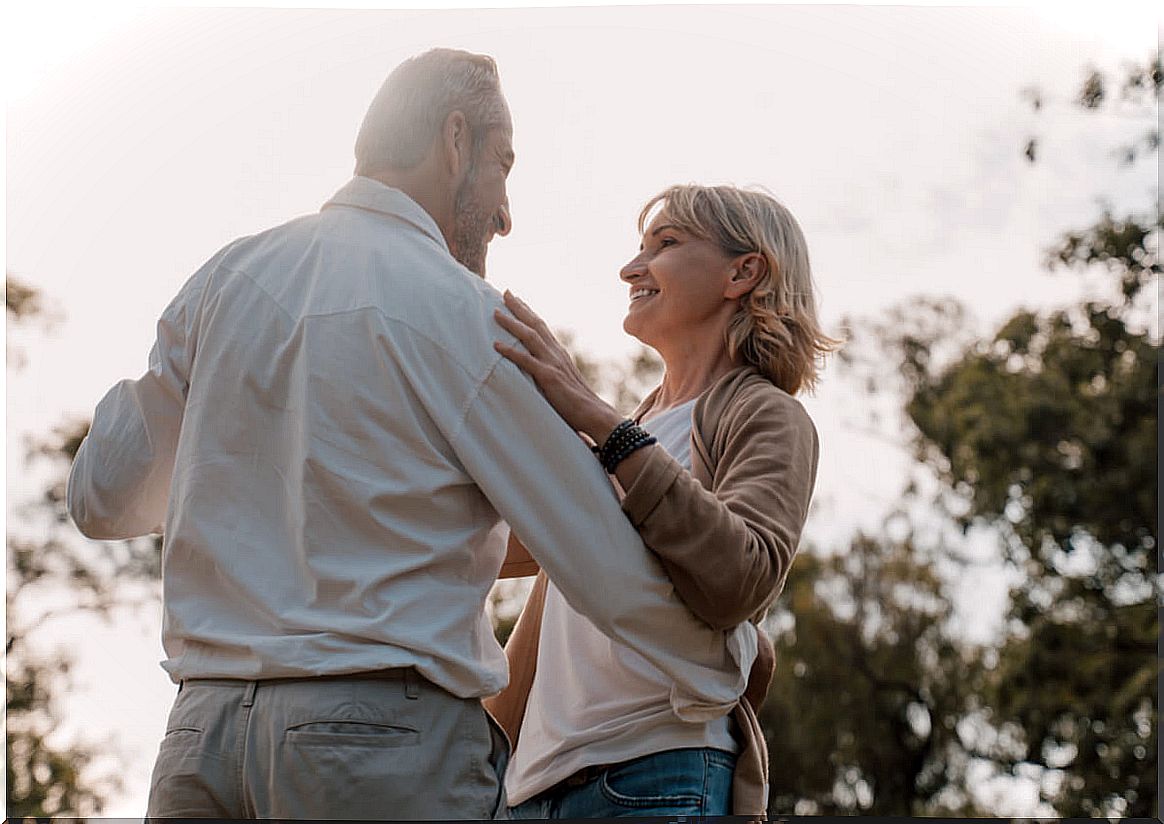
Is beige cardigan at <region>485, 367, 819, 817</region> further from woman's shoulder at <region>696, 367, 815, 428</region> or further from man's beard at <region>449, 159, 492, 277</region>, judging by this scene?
man's beard at <region>449, 159, 492, 277</region>

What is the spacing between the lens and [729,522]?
1.73 meters

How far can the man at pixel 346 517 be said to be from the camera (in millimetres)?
1547

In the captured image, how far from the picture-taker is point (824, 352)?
7.43 feet

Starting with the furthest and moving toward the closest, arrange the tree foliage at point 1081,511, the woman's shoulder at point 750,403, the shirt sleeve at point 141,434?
the tree foliage at point 1081,511, the woman's shoulder at point 750,403, the shirt sleeve at point 141,434

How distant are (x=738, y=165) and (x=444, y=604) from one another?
12245 millimetres

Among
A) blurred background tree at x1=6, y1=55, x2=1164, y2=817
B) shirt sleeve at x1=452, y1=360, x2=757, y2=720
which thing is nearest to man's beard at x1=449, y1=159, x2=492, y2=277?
shirt sleeve at x1=452, y1=360, x2=757, y2=720

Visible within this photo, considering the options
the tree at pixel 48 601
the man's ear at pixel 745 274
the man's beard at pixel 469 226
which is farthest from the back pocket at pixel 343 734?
the tree at pixel 48 601

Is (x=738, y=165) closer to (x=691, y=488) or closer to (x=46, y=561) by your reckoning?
(x=46, y=561)

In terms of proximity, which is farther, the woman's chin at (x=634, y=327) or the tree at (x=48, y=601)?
the tree at (x=48, y=601)

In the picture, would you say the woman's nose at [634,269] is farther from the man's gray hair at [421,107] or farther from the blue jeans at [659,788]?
the blue jeans at [659,788]

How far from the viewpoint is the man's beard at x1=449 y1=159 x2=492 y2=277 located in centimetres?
188

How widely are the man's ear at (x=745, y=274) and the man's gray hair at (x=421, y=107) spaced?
1.76 ft

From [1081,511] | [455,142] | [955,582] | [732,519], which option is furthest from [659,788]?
[955,582]

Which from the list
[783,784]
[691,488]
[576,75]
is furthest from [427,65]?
[783,784]
